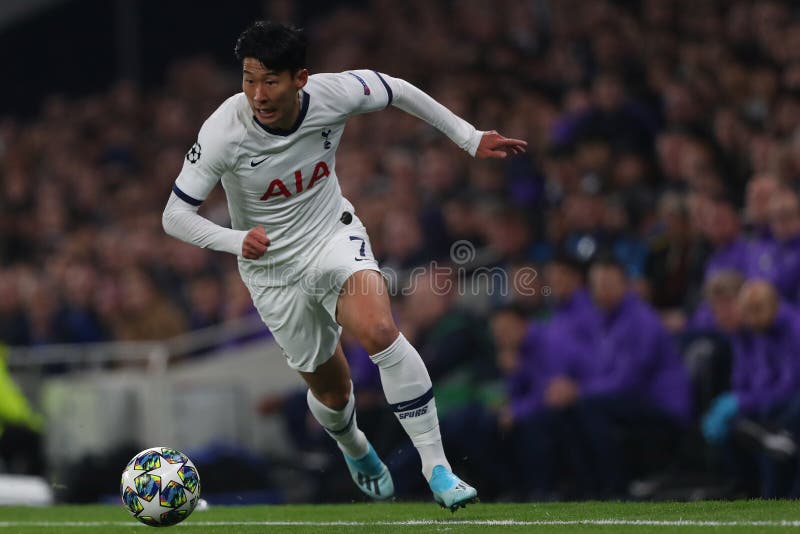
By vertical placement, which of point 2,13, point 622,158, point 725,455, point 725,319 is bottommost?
point 725,455

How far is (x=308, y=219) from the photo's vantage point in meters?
6.88

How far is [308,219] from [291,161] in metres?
0.36

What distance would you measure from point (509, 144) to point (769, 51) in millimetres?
5166

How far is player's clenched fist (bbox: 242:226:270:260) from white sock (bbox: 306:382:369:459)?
161 centimetres

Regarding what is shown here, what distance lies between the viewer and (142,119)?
19406 millimetres

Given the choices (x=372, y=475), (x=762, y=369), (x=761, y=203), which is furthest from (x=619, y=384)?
(x=372, y=475)

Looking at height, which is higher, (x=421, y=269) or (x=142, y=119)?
(x=142, y=119)

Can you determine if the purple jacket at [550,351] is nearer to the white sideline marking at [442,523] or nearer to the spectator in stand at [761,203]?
the spectator in stand at [761,203]

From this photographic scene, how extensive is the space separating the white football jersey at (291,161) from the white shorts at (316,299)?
86mm

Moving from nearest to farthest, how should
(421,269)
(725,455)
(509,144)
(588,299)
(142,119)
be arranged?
1. (509,144)
2. (725,455)
3. (588,299)
4. (421,269)
5. (142,119)

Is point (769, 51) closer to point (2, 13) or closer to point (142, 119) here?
point (142, 119)

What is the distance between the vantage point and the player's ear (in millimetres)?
6469

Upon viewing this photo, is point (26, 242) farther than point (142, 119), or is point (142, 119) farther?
point (142, 119)

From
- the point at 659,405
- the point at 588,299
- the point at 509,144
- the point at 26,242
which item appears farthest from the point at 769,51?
the point at 26,242
